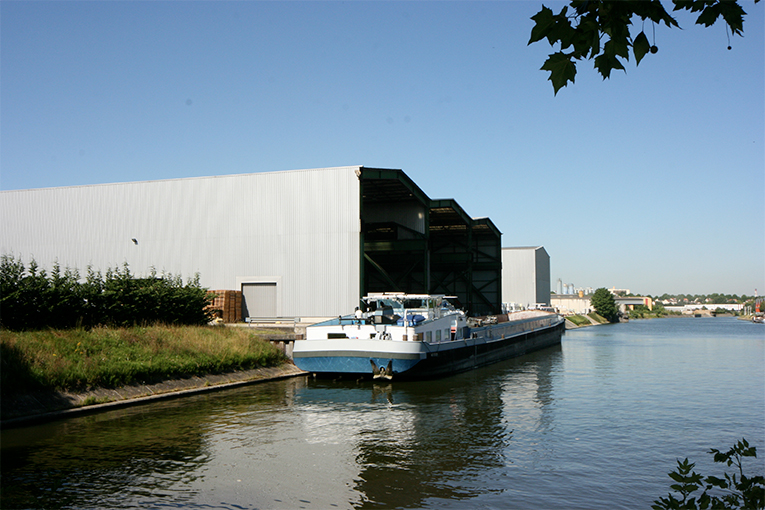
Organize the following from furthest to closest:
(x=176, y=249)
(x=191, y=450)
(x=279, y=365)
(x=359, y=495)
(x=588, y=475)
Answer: (x=176, y=249) < (x=279, y=365) < (x=191, y=450) < (x=588, y=475) < (x=359, y=495)

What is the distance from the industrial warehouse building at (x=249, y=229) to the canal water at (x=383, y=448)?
1328 cm

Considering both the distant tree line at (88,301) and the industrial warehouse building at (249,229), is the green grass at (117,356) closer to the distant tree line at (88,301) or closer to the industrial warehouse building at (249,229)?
the distant tree line at (88,301)

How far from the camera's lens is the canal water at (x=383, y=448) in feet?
35.2

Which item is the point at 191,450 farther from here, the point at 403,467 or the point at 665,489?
the point at 665,489

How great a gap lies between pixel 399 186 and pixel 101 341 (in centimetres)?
2516

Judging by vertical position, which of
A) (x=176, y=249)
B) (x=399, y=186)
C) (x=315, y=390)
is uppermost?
(x=399, y=186)

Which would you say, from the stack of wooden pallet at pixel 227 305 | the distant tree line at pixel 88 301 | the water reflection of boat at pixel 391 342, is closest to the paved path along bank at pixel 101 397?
the water reflection of boat at pixel 391 342

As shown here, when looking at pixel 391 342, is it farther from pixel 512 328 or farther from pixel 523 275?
pixel 523 275

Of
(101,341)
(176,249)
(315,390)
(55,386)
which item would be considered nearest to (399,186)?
(176,249)

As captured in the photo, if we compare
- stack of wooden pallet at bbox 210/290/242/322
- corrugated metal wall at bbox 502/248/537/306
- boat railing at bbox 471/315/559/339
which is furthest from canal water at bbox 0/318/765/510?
corrugated metal wall at bbox 502/248/537/306

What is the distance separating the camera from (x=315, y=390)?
24906mm

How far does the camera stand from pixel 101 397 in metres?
19.0

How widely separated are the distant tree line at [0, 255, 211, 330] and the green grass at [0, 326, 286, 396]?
1115mm

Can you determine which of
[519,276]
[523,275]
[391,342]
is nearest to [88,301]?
[391,342]
